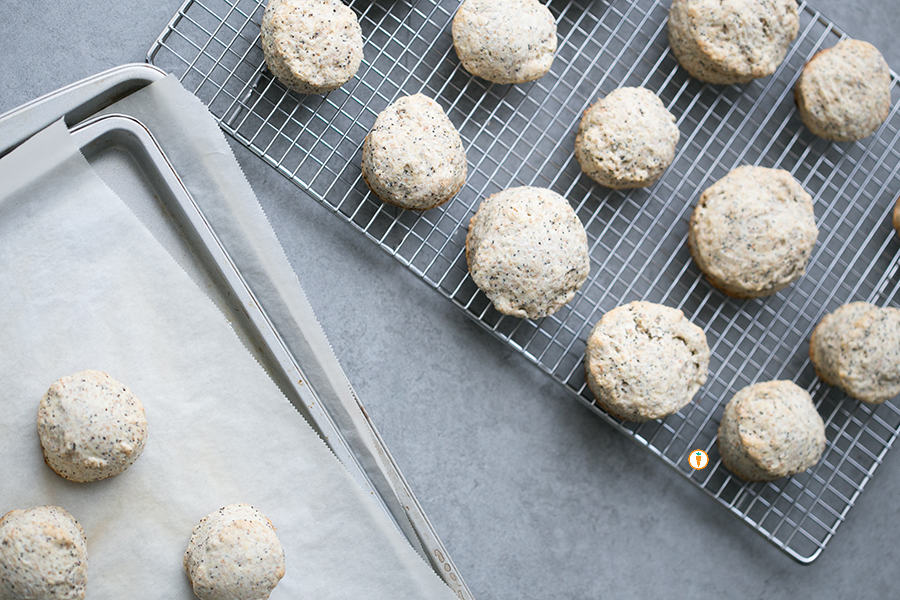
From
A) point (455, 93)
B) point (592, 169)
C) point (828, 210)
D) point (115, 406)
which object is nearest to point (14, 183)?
point (115, 406)

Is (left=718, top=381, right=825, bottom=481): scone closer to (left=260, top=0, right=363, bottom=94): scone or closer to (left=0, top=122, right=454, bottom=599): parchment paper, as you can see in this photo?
(left=0, top=122, right=454, bottom=599): parchment paper

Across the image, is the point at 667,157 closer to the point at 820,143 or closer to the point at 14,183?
the point at 820,143

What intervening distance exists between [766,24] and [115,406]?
2.21 meters

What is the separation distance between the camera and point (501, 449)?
91.2 inches

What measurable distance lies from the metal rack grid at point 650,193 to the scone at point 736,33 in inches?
5.2

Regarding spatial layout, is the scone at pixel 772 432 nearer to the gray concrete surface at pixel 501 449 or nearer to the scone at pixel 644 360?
the scone at pixel 644 360

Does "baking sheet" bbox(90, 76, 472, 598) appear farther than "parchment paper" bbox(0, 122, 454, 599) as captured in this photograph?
Yes

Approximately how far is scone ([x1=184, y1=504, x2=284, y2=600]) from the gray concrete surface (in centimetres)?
54

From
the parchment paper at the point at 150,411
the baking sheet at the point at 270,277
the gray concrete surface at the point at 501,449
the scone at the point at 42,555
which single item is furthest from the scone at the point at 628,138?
the scone at the point at 42,555

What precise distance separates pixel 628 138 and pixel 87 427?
174 cm

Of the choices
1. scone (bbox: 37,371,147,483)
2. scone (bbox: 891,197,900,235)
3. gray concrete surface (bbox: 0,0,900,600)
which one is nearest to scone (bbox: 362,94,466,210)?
gray concrete surface (bbox: 0,0,900,600)

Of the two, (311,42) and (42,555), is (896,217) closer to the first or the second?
(311,42)

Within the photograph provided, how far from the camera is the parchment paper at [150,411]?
180 centimetres

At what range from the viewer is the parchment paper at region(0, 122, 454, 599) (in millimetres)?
1803
